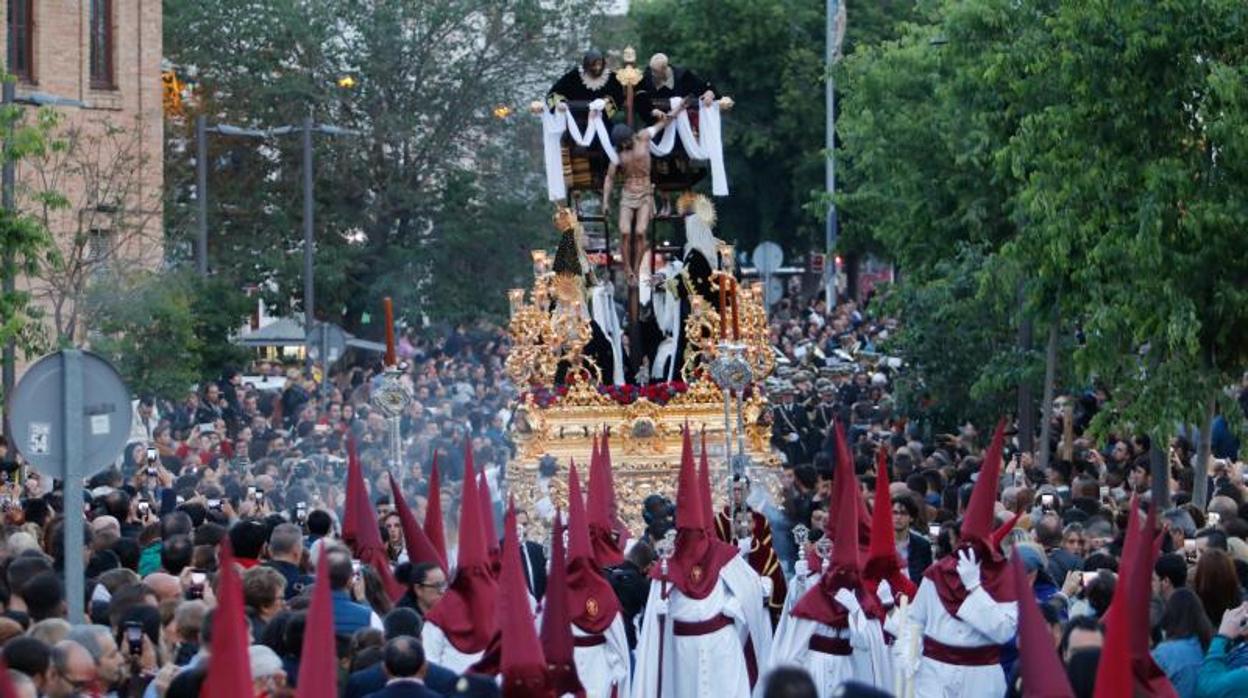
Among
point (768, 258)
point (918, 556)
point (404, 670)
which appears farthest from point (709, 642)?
point (768, 258)

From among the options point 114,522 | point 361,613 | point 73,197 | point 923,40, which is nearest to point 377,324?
point 73,197

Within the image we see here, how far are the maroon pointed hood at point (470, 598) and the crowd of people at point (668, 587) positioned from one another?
0.01 meters

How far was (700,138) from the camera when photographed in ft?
86.8

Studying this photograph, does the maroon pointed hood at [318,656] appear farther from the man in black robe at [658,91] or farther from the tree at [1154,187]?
the man in black robe at [658,91]

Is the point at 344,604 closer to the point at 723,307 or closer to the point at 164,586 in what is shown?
the point at 164,586

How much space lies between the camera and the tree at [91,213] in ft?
116

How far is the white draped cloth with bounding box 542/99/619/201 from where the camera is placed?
1029 inches

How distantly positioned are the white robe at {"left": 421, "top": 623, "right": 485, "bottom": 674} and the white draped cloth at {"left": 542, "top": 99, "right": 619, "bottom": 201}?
12442 mm

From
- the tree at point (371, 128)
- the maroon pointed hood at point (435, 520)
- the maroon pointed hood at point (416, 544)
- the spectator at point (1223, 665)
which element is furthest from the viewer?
the tree at point (371, 128)

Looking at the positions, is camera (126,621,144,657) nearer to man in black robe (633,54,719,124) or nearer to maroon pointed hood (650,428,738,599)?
maroon pointed hood (650,428,738,599)

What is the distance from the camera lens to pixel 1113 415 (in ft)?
76.0

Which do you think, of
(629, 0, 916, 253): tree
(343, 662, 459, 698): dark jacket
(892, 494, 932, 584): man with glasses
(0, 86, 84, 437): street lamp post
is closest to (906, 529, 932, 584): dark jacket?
(892, 494, 932, 584): man with glasses

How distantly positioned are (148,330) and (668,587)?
2083cm

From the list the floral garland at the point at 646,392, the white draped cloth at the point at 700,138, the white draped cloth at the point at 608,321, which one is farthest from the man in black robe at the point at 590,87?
the floral garland at the point at 646,392
